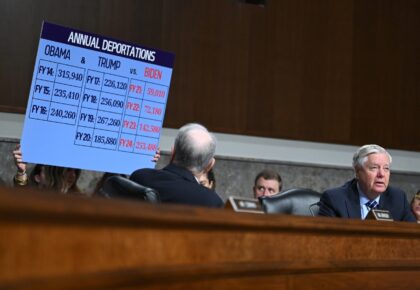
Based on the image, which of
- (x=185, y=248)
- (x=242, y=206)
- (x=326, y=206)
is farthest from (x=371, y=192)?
(x=185, y=248)

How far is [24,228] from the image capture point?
988 mm

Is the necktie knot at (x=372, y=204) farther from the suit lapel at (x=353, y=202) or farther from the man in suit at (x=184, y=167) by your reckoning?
the man in suit at (x=184, y=167)

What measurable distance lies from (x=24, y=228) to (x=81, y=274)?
6.5 inches

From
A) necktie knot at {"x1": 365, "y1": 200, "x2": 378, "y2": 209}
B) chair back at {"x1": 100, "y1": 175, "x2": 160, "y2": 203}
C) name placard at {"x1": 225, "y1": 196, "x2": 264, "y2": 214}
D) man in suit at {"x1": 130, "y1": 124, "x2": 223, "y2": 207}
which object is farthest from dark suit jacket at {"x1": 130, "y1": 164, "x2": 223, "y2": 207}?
necktie knot at {"x1": 365, "y1": 200, "x2": 378, "y2": 209}

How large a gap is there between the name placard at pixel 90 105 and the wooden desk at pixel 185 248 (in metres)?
2.49

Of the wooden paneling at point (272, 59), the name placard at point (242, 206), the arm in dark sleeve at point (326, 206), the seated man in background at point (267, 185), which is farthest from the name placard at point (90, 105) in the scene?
the name placard at point (242, 206)

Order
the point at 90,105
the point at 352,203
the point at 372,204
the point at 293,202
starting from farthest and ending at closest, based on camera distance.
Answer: the point at 90,105, the point at 372,204, the point at 352,203, the point at 293,202

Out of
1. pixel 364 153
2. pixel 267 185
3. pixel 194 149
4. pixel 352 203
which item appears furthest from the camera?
pixel 267 185

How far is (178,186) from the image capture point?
3.08 meters

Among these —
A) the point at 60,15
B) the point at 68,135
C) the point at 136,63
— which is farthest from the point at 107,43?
the point at 60,15

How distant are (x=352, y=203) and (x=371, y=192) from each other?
0.23 meters

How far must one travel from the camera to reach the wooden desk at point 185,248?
1001mm

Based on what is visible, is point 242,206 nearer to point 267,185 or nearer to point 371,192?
point 371,192

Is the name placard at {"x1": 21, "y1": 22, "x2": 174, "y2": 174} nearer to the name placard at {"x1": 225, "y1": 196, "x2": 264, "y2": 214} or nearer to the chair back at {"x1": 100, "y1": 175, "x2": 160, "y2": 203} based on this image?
the chair back at {"x1": 100, "y1": 175, "x2": 160, "y2": 203}
